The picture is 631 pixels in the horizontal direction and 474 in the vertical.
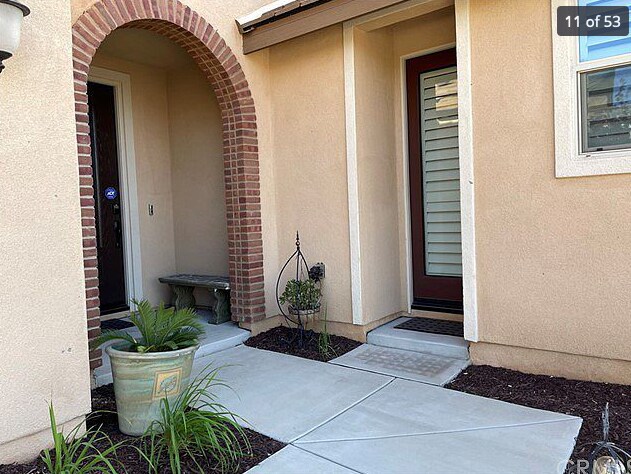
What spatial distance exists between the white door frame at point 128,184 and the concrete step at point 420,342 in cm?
283

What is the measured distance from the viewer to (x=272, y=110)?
5012 mm

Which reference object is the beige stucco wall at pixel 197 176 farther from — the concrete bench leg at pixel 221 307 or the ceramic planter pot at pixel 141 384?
the ceramic planter pot at pixel 141 384

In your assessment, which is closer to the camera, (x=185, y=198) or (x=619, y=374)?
(x=619, y=374)

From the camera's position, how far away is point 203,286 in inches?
205

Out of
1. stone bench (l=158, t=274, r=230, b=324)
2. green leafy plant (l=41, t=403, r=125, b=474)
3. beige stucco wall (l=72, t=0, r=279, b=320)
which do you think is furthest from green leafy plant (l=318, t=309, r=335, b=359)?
green leafy plant (l=41, t=403, r=125, b=474)

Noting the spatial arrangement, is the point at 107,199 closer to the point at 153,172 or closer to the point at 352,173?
the point at 153,172

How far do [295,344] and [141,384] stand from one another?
6.49 ft

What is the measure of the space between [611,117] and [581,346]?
1.58 meters

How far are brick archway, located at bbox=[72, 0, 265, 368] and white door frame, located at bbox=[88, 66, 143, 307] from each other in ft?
4.54

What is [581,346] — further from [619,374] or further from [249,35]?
[249,35]

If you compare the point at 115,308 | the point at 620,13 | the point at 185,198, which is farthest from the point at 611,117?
the point at 115,308

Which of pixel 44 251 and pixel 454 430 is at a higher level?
pixel 44 251

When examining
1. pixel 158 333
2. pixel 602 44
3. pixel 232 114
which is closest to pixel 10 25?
pixel 158 333

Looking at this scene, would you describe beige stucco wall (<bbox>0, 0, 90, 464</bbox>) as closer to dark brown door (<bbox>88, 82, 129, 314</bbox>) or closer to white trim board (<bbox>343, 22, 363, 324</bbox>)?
white trim board (<bbox>343, 22, 363, 324</bbox>)
